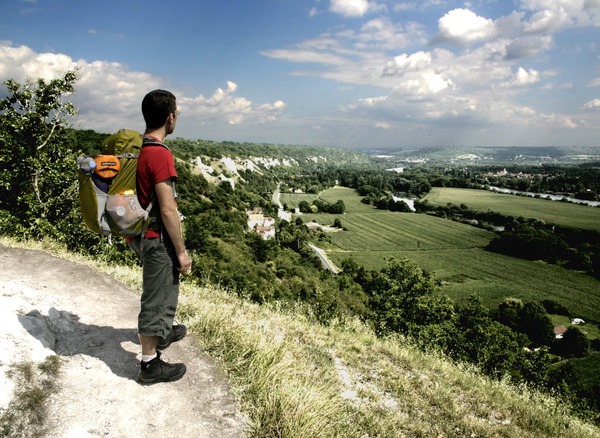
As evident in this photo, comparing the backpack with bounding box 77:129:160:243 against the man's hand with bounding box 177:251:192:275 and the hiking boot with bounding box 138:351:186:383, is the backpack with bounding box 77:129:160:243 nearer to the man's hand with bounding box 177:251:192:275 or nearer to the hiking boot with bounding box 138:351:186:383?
the man's hand with bounding box 177:251:192:275

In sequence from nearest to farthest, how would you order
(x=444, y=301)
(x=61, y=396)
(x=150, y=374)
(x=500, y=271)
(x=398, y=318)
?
1. (x=61, y=396)
2. (x=150, y=374)
3. (x=398, y=318)
4. (x=444, y=301)
5. (x=500, y=271)

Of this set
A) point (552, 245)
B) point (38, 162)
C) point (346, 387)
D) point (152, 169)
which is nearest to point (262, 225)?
point (552, 245)

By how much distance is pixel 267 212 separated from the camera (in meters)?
105

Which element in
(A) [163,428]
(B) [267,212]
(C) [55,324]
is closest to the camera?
(A) [163,428]

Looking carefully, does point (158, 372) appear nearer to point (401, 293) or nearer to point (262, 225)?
point (401, 293)

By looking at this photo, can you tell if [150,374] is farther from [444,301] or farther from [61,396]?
[444,301]

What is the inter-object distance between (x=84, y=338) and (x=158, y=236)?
1976 mm

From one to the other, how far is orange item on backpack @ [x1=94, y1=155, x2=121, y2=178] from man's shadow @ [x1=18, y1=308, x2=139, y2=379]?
1.98 m

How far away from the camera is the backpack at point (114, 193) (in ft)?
9.52

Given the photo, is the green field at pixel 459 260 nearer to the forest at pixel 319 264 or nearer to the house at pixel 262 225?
the forest at pixel 319 264

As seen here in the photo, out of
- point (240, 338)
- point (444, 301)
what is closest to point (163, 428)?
point (240, 338)

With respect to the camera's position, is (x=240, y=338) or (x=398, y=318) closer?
(x=240, y=338)

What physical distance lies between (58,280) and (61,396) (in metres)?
3.33

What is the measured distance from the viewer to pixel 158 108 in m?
3.07
